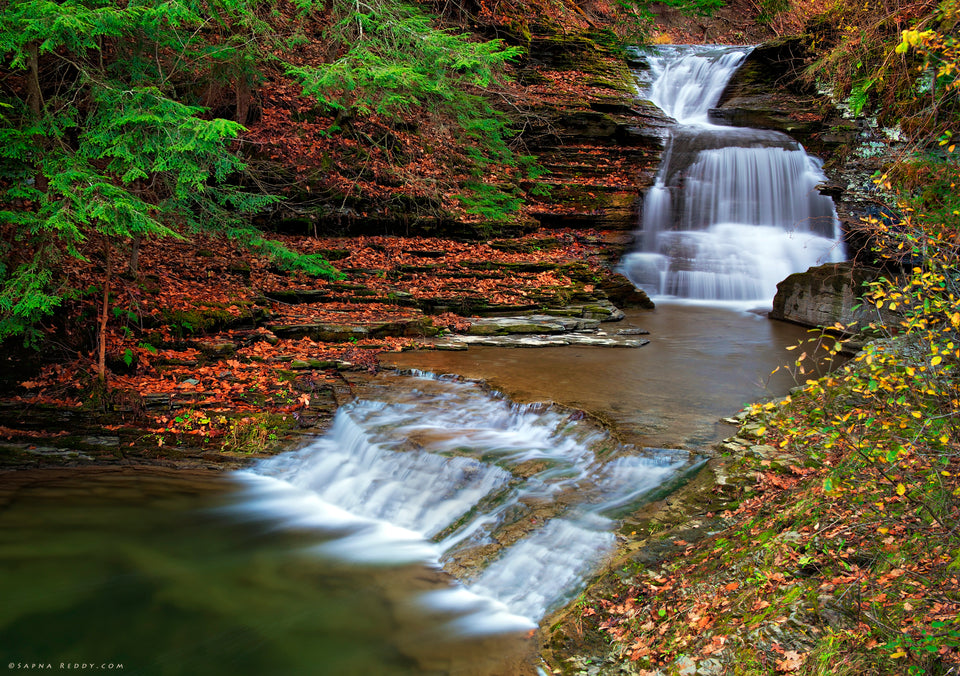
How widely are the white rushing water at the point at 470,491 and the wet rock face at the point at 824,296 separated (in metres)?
6.96

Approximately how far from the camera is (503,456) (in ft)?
20.9

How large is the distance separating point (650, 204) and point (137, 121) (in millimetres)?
13289

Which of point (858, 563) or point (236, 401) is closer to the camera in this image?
point (858, 563)

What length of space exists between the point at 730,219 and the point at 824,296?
4954mm

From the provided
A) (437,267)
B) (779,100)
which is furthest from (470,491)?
(779,100)

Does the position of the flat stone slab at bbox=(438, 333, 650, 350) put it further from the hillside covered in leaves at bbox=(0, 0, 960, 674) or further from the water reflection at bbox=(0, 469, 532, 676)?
the water reflection at bbox=(0, 469, 532, 676)

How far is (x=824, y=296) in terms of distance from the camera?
12070 mm

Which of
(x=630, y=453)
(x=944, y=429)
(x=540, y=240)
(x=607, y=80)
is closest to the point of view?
(x=944, y=429)

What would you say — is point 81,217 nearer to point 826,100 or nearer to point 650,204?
point 650,204

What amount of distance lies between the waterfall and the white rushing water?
9.51 meters

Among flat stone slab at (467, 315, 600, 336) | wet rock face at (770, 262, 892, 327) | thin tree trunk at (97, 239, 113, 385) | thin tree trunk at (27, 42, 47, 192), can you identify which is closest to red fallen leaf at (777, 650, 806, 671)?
thin tree trunk at (97, 239, 113, 385)

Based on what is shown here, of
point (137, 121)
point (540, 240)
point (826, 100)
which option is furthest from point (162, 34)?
point (826, 100)

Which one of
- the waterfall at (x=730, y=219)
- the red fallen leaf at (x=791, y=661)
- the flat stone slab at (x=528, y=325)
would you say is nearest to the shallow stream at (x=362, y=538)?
the red fallen leaf at (x=791, y=661)

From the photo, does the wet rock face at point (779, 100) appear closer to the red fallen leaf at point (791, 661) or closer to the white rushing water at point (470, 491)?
the white rushing water at point (470, 491)
